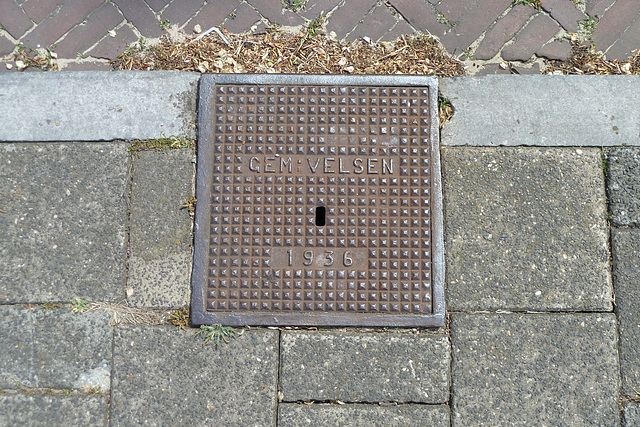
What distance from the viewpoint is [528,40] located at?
2.57m

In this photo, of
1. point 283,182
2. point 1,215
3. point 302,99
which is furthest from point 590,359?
point 1,215

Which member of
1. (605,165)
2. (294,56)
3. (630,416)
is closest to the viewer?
(630,416)

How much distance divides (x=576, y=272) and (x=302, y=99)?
1.85m

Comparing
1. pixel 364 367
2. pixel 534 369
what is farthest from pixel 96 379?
pixel 534 369

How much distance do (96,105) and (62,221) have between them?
2.35 feet

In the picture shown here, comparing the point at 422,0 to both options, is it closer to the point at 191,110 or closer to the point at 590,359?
the point at 191,110

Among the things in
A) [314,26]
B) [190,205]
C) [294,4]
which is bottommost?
[190,205]

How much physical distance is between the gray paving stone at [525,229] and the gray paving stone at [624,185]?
0.06 metres

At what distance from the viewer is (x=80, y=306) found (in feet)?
7.54

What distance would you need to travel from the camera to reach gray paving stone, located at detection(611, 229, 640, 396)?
7.38 feet

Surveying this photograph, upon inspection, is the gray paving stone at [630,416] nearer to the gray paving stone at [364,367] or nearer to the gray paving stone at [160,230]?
the gray paving stone at [364,367]

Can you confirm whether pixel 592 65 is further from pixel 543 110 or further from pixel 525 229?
pixel 525 229

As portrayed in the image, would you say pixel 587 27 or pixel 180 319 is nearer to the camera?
pixel 180 319

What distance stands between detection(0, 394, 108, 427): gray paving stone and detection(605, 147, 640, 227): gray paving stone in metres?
3.07
